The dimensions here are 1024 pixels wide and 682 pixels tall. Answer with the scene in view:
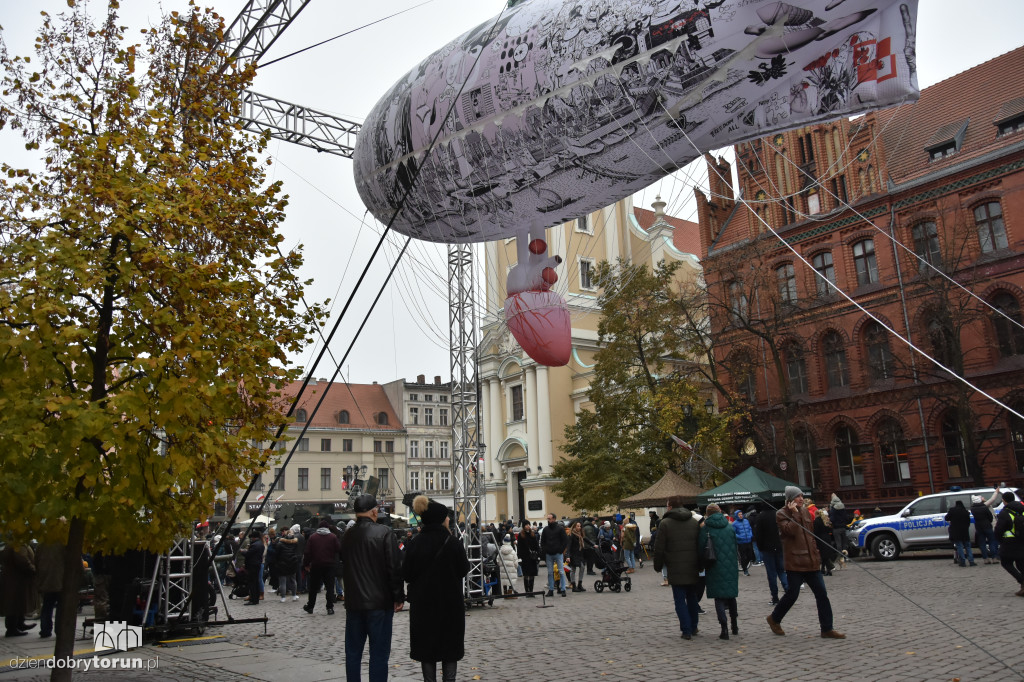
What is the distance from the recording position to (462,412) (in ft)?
57.1

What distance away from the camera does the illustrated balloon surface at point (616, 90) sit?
7840mm

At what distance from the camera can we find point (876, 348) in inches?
1304

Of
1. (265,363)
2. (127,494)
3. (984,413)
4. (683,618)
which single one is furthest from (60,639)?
(984,413)

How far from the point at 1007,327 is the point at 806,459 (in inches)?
373

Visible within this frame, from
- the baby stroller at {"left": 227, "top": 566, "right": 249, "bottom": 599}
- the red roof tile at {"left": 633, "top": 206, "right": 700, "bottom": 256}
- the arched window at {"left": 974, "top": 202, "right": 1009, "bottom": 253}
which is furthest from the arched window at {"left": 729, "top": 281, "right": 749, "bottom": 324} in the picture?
the baby stroller at {"left": 227, "top": 566, "right": 249, "bottom": 599}

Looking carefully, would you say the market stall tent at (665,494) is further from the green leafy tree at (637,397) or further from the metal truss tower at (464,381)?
the metal truss tower at (464,381)

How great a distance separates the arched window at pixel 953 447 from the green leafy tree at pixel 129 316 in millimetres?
28842

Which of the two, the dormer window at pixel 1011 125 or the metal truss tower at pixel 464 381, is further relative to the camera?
the dormer window at pixel 1011 125

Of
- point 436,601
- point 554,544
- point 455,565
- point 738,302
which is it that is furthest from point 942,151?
point 436,601

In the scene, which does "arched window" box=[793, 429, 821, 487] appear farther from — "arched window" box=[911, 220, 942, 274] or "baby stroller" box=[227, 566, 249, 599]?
"baby stroller" box=[227, 566, 249, 599]

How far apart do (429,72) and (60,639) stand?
7.21 meters

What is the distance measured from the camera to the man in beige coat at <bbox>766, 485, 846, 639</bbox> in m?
9.22

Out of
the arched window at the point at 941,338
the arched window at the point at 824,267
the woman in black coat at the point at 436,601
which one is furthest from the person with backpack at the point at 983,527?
the arched window at the point at 824,267

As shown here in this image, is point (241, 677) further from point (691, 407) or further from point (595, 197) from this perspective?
point (691, 407)
